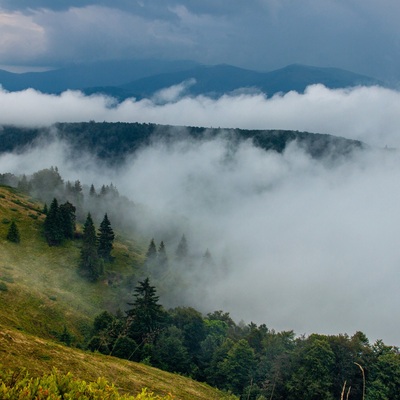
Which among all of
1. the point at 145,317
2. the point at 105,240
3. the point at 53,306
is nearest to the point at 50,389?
the point at 145,317

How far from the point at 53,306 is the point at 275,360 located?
44.5 m

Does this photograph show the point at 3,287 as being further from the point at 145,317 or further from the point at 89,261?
the point at 89,261

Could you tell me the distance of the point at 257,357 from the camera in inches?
2491

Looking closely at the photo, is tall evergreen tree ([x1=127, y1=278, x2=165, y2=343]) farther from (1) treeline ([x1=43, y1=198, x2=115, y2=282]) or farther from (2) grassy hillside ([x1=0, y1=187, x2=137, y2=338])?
(1) treeline ([x1=43, y1=198, x2=115, y2=282])

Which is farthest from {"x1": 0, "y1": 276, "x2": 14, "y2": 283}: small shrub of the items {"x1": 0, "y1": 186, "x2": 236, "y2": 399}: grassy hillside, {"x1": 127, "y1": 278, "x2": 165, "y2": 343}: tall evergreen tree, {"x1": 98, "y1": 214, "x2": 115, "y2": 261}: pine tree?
{"x1": 98, "y1": 214, "x2": 115, "y2": 261}: pine tree

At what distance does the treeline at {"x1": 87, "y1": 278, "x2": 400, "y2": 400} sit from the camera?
49.4 m

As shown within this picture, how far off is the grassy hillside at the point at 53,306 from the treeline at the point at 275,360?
422 inches

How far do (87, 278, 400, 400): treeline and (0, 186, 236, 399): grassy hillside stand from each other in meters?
10.7

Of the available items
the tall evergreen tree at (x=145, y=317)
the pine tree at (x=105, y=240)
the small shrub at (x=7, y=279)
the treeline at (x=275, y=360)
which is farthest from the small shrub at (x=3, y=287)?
the pine tree at (x=105, y=240)

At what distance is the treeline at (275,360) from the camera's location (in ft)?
162

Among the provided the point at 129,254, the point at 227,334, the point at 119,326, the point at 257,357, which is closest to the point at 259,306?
the point at 129,254

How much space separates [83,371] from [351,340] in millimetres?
42531

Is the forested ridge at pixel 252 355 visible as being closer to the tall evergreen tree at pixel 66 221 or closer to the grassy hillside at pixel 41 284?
the grassy hillside at pixel 41 284

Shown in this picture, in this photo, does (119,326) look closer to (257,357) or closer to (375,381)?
(257,357)
